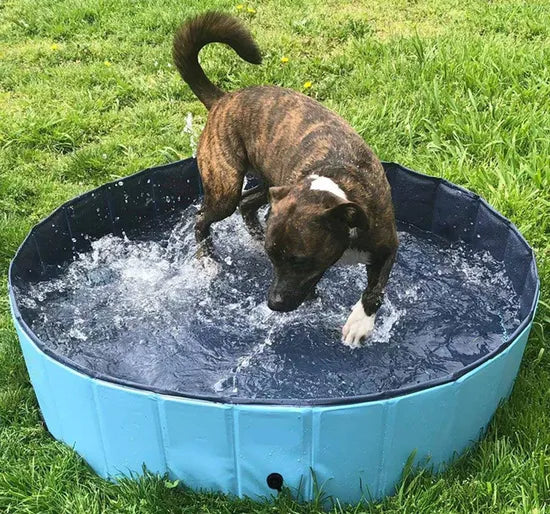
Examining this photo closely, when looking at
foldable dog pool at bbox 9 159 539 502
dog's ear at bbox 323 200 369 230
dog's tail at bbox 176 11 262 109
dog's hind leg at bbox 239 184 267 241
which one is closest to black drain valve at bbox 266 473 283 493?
foldable dog pool at bbox 9 159 539 502

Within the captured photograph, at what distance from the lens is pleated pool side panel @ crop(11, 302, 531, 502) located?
2.66 meters

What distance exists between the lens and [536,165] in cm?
461

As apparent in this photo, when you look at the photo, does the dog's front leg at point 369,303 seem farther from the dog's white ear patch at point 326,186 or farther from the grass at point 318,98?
the grass at point 318,98

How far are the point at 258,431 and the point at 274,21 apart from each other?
5.44 m

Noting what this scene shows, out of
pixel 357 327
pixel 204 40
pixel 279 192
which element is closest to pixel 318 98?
pixel 204 40

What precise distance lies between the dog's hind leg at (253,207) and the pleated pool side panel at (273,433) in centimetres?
197

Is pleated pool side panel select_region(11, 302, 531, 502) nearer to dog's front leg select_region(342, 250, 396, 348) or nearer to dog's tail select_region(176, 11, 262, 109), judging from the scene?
dog's front leg select_region(342, 250, 396, 348)

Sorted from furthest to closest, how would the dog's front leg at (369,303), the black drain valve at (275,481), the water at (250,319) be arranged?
the water at (250,319) < the dog's front leg at (369,303) < the black drain valve at (275,481)

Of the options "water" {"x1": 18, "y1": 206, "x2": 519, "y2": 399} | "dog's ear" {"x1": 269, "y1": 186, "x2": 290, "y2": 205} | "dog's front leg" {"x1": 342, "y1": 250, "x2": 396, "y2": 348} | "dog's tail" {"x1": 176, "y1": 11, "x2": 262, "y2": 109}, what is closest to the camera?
"dog's ear" {"x1": 269, "y1": 186, "x2": 290, "y2": 205}

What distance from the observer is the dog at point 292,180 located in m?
3.05

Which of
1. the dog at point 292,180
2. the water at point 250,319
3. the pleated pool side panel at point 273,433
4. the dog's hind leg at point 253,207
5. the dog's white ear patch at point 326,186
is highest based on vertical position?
the dog's white ear patch at point 326,186

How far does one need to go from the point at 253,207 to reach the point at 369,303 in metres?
1.40

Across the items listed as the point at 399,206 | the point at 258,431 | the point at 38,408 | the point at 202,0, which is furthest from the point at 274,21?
the point at 258,431

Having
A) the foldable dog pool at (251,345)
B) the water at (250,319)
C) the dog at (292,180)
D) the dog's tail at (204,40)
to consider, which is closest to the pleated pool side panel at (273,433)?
the foldable dog pool at (251,345)
